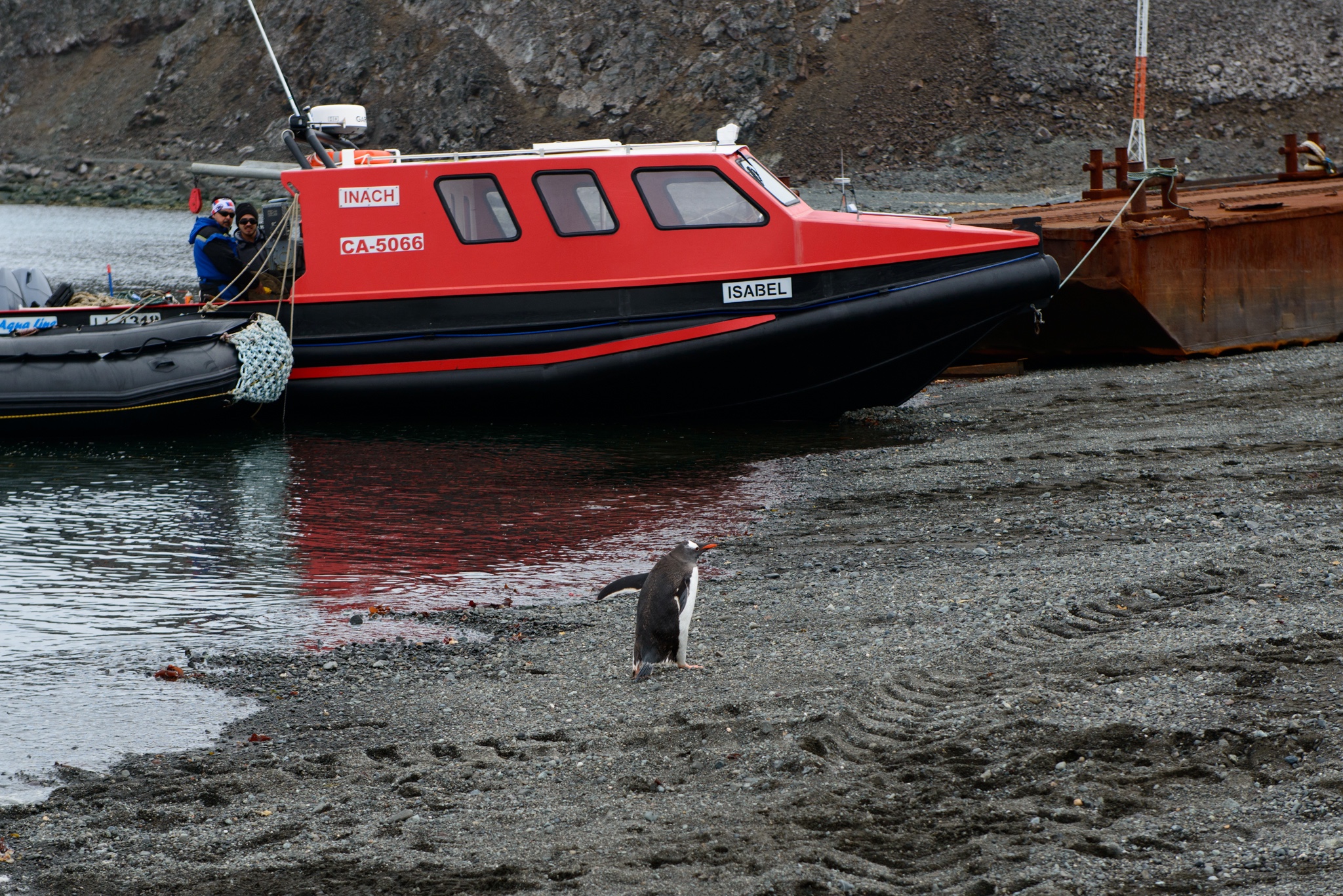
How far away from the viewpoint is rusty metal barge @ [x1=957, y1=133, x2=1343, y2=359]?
11656 millimetres

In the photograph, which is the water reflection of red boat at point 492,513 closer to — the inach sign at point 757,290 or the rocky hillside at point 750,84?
the inach sign at point 757,290

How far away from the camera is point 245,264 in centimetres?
1103

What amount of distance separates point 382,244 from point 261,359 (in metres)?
1.43

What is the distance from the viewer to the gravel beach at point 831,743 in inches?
140

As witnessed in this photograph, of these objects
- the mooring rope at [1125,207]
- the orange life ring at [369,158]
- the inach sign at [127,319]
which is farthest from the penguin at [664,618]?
the inach sign at [127,319]

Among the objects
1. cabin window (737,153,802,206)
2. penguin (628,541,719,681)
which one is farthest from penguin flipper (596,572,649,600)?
cabin window (737,153,802,206)

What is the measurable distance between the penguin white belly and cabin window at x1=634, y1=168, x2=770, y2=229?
529 cm

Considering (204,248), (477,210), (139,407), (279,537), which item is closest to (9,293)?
(204,248)

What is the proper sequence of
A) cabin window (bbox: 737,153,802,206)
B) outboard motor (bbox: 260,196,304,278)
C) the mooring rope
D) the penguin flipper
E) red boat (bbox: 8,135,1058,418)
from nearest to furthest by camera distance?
the penguin flipper
red boat (bbox: 8,135,1058,418)
cabin window (bbox: 737,153,802,206)
outboard motor (bbox: 260,196,304,278)
the mooring rope

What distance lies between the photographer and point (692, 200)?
10023mm

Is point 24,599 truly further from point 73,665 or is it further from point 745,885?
point 745,885

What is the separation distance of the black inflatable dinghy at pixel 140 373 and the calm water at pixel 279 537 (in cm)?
39

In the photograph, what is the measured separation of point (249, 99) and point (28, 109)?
16.2m

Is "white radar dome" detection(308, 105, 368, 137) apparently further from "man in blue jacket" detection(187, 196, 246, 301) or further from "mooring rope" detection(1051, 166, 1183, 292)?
"mooring rope" detection(1051, 166, 1183, 292)
